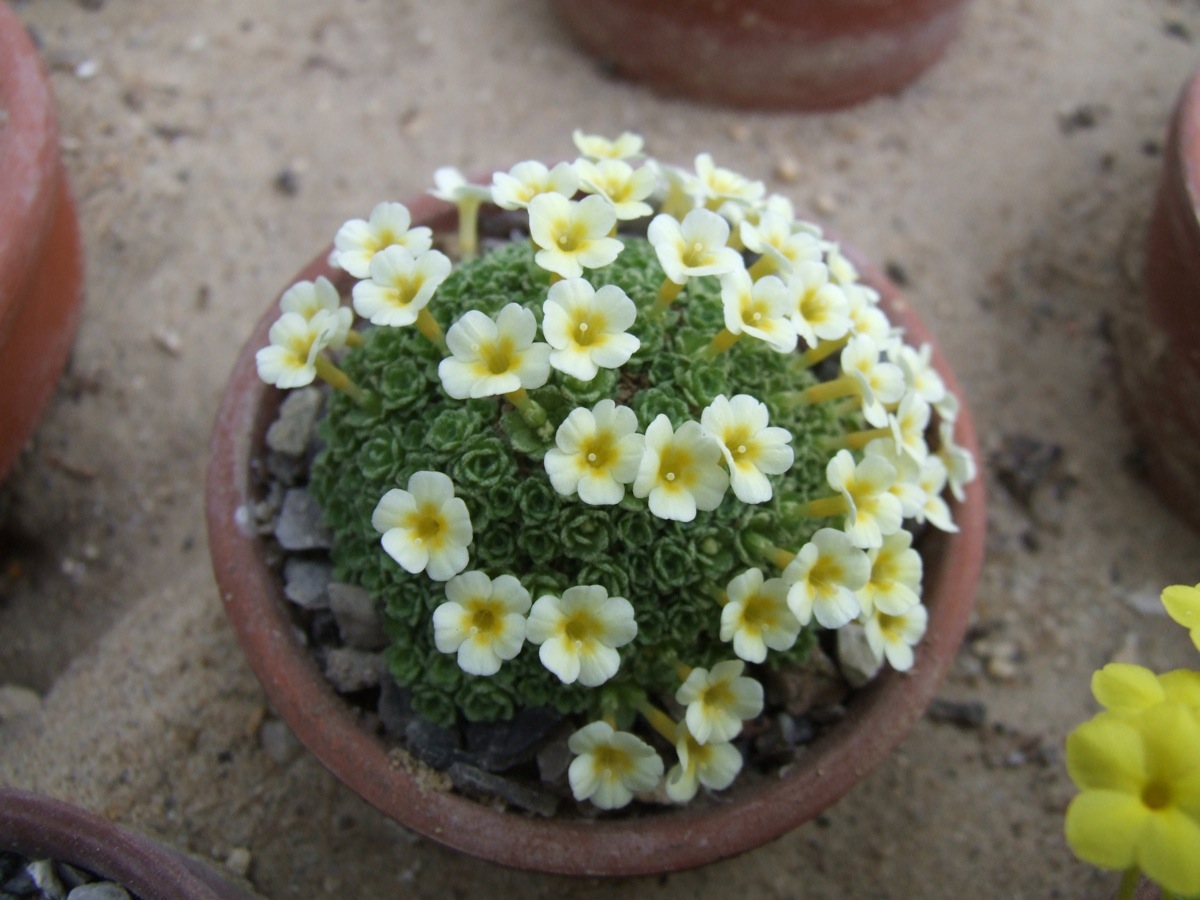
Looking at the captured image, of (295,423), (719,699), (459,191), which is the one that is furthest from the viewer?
(295,423)

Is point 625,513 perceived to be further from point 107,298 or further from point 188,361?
→ point 107,298

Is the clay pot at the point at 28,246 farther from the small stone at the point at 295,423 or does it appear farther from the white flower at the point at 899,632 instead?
the white flower at the point at 899,632

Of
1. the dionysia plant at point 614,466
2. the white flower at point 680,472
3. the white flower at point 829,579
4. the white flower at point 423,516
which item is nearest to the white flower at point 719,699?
the dionysia plant at point 614,466

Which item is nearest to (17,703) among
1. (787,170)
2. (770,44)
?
(787,170)

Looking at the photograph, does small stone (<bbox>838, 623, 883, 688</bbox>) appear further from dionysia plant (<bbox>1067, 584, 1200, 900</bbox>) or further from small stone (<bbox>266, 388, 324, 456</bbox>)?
small stone (<bbox>266, 388, 324, 456</bbox>)

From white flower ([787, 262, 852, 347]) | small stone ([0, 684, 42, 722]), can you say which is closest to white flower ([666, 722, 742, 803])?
white flower ([787, 262, 852, 347])

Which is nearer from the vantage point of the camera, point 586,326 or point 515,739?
point 586,326

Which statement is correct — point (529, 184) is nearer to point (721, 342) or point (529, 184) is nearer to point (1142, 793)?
point (721, 342)
